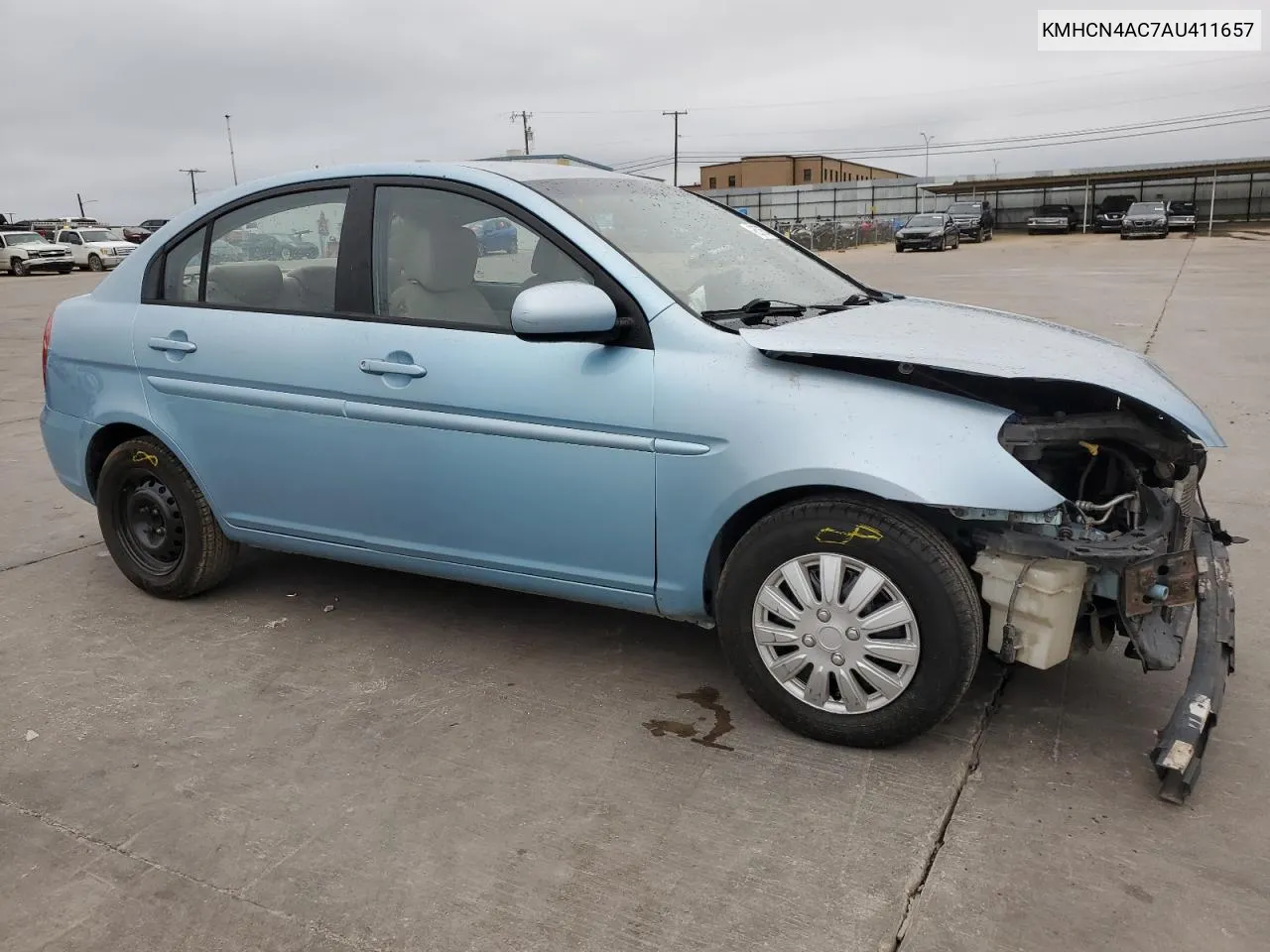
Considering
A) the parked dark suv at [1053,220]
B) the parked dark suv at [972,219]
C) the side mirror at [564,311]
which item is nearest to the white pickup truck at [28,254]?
the parked dark suv at [972,219]

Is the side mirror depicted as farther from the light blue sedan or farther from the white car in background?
the white car in background

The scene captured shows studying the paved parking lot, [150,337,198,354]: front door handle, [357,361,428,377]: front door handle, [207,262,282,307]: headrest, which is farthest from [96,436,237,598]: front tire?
[357,361,428,377]: front door handle

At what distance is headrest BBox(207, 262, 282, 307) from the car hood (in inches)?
73.6

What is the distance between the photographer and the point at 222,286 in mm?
3949

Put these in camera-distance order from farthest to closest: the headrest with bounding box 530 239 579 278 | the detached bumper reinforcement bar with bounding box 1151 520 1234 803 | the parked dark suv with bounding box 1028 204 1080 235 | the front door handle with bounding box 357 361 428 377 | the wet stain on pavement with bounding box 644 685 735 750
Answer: the parked dark suv with bounding box 1028 204 1080 235 < the front door handle with bounding box 357 361 428 377 < the headrest with bounding box 530 239 579 278 < the wet stain on pavement with bounding box 644 685 735 750 < the detached bumper reinforcement bar with bounding box 1151 520 1234 803

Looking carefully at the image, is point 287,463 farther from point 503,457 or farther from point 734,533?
point 734,533

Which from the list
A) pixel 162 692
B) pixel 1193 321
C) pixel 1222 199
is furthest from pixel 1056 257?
pixel 162 692

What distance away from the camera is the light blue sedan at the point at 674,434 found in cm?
277

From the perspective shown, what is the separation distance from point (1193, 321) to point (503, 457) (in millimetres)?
12129

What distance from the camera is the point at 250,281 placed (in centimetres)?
389

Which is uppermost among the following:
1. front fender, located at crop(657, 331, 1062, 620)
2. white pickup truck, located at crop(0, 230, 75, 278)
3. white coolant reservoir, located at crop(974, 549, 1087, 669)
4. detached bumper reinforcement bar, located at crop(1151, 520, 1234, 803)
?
→ white pickup truck, located at crop(0, 230, 75, 278)

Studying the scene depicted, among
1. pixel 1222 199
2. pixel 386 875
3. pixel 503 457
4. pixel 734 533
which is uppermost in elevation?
pixel 1222 199

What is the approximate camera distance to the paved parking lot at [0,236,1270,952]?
2.35 metres

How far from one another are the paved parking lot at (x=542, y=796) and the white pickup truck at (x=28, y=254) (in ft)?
114
